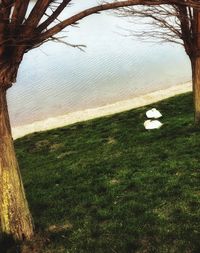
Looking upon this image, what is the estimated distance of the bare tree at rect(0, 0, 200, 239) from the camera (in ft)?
22.6

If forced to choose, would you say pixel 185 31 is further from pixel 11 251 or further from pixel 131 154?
pixel 11 251

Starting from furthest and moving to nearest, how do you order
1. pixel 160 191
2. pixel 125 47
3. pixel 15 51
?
pixel 125 47 < pixel 160 191 < pixel 15 51

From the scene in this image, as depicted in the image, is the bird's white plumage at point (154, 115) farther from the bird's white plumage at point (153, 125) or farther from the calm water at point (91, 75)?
the calm water at point (91, 75)

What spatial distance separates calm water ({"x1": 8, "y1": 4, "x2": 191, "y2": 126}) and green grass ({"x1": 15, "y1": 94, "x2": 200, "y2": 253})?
10.4 meters

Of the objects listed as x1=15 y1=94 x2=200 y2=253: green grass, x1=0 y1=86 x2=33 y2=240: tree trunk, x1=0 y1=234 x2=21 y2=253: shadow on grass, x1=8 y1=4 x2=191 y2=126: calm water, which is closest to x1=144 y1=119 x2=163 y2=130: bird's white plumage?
x1=15 y1=94 x2=200 y2=253: green grass

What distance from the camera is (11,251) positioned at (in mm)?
7699

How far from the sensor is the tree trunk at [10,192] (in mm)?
7516

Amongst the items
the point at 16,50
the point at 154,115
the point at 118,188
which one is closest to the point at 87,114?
the point at 154,115

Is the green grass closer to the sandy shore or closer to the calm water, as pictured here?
the sandy shore

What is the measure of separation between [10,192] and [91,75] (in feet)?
94.2

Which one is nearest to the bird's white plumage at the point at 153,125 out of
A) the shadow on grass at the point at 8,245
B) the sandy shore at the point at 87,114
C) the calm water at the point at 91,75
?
the sandy shore at the point at 87,114

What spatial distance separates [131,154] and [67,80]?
23.0 m

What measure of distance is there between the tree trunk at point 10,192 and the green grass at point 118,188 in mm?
489

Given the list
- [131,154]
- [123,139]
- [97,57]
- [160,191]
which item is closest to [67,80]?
[97,57]
